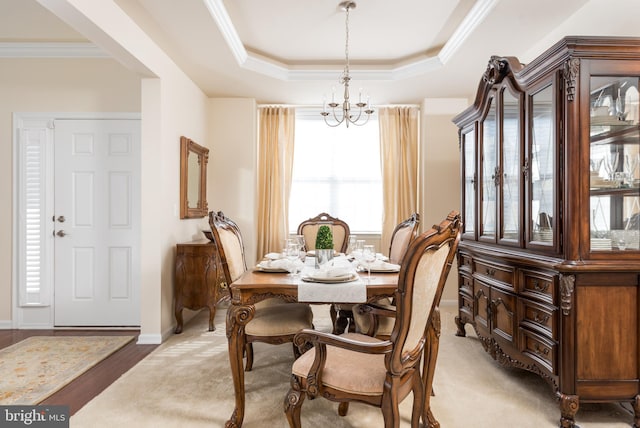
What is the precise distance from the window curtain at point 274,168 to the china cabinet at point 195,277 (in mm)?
1256

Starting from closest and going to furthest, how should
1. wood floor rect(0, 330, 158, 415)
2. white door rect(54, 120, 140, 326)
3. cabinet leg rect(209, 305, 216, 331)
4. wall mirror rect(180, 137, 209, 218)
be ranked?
wood floor rect(0, 330, 158, 415) → cabinet leg rect(209, 305, 216, 331) → white door rect(54, 120, 140, 326) → wall mirror rect(180, 137, 209, 218)

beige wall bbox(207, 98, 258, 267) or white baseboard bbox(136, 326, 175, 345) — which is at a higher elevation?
beige wall bbox(207, 98, 258, 267)

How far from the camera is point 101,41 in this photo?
2.65 metres

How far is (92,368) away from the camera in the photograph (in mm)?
2752

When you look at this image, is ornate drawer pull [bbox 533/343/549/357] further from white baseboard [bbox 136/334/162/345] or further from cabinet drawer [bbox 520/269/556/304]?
white baseboard [bbox 136/334/162/345]

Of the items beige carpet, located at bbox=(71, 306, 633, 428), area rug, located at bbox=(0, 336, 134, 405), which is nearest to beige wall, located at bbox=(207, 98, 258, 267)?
area rug, located at bbox=(0, 336, 134, 405)

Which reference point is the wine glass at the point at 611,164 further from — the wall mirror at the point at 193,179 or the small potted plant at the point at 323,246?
the wall mirror at the point at 193,179

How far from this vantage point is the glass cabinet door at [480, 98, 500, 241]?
2.85 metres

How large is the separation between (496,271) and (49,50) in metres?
4.55

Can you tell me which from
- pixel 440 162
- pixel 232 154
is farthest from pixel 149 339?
pixel 440 162

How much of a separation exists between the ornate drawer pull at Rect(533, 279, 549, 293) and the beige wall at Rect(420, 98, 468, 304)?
7.88 ft

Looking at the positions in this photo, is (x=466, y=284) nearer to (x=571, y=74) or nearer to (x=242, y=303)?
(x=571, y=74)

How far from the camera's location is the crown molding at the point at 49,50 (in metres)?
3.63

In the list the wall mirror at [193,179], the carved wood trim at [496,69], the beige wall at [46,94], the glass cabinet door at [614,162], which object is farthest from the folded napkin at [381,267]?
the beige wall at [46,94]
